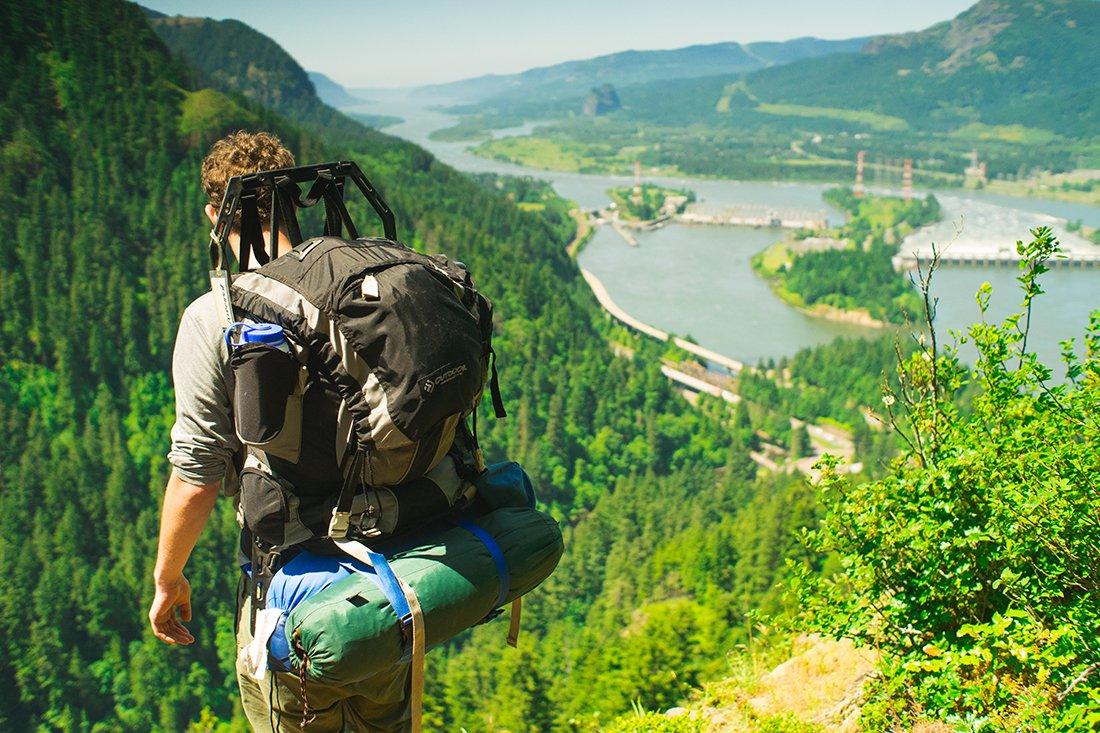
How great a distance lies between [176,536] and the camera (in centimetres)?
189

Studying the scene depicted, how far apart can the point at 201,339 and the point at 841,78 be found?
188 meters

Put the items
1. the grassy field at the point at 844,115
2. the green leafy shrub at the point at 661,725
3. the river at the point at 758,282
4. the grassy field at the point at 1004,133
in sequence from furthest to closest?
1. the grassy field at the point at 844,115
2. the grassy field at the point at 1004,133
3. the river at the point at 758,282
4. the green leafy shrub at the point at 661,725

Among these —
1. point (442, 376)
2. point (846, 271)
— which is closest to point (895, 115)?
point (846, 271)

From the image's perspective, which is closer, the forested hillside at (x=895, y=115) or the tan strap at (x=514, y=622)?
the tan strap at (x=514, y=622)

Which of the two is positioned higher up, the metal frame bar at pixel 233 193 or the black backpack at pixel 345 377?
the metal frame bar at pixel 233 193

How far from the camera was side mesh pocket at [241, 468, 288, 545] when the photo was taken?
5.95 feet

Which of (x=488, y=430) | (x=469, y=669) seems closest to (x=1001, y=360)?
(x=469, y=669)

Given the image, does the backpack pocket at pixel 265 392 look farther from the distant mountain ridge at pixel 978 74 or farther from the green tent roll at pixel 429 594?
the distant mountain ridge at pixel 978 74

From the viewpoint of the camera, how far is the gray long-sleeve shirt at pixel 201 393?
1811mm

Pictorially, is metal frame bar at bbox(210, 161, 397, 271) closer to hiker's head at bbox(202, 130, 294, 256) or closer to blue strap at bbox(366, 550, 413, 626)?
hiker's head at bbox(202, 130, 294, 256)

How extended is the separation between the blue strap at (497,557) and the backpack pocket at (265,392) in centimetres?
47

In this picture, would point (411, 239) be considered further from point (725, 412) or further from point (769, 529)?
point (769, 529)

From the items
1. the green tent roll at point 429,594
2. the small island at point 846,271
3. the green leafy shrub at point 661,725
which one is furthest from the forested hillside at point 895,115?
the green tent roll at point 429,594

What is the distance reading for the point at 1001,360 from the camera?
3307 millimetres
